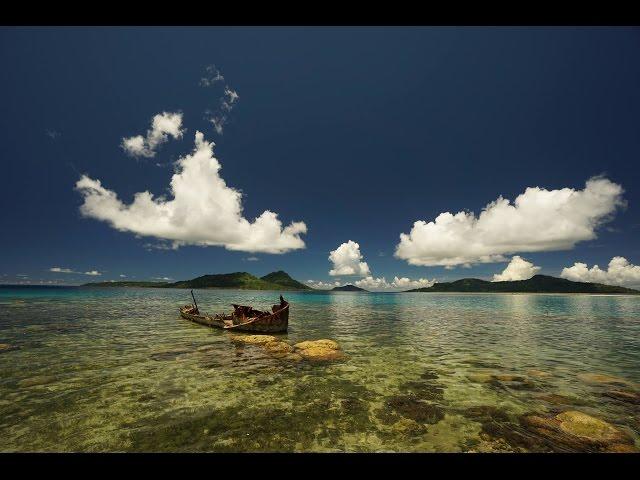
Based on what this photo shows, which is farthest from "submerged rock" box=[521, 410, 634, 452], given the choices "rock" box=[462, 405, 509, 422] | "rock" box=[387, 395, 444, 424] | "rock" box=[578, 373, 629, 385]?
A: "rock" box=[578, 373, 629, 385]

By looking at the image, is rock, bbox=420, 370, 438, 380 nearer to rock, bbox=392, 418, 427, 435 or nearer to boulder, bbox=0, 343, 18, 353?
rock, bbox=392, 418, 427, 435

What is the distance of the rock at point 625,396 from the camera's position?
571 inches

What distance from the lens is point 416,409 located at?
13094 mm

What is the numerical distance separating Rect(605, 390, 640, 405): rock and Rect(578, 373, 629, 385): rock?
1826mm

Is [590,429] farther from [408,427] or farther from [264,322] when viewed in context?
[264,322]

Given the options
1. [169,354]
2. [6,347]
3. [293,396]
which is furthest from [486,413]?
[6,347]

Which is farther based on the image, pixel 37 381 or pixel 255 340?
pixel 255 340

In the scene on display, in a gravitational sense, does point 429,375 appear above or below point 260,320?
below

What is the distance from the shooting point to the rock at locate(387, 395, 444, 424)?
12242 mm

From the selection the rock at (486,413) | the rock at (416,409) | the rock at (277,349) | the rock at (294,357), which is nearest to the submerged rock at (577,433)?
the rock at (486,413)

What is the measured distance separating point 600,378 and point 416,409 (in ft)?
42.4

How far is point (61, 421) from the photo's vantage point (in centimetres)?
1163

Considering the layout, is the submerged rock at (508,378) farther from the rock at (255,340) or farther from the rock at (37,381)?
the rock at (37,381)
